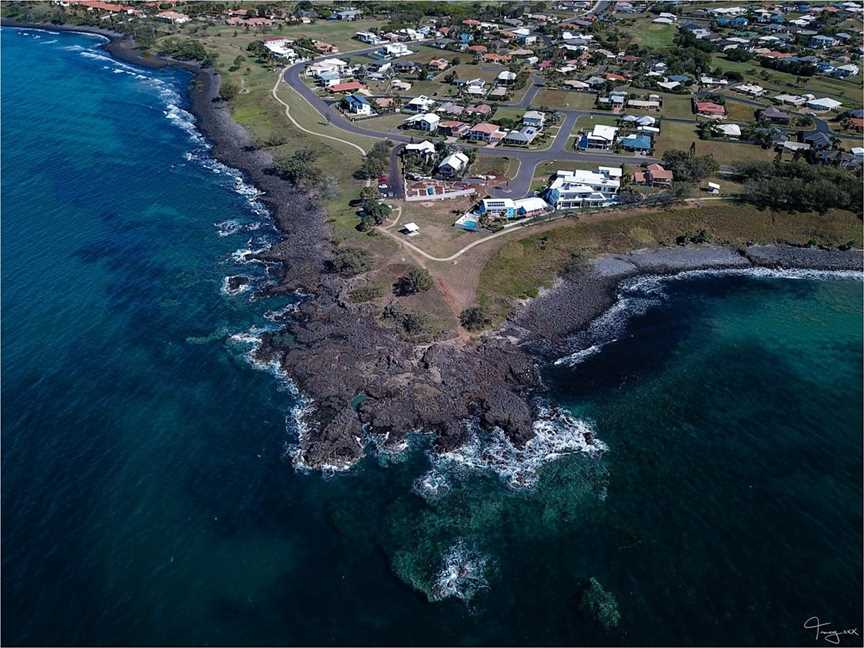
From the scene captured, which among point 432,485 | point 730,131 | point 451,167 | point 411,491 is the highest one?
point 730,131

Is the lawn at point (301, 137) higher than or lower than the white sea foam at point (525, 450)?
higher

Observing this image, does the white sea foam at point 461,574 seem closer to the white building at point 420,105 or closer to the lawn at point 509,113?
the lawn at point 509,113

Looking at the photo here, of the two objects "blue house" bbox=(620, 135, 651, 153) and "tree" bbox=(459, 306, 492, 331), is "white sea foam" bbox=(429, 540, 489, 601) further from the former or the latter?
"blue house" bbox=(620, 135, 651, 153)

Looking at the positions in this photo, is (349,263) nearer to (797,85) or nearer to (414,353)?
(414,353)

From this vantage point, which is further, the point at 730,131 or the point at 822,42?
the point at 822,42

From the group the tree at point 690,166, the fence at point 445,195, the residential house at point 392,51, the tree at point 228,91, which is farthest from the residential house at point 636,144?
the tree at point 228,91

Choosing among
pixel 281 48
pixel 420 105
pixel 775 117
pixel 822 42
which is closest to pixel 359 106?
pixel 420 105

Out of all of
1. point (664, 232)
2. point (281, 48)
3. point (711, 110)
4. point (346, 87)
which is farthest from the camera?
point (281, 48)

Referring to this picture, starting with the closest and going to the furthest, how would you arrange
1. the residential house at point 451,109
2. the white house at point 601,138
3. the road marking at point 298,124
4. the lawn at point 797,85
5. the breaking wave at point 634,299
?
the breaking wave at point 634,299 → the white house at point 601,138 → the road marking at point 298,124 → the residential house at point 451,109 → the lawn at point 797,85
